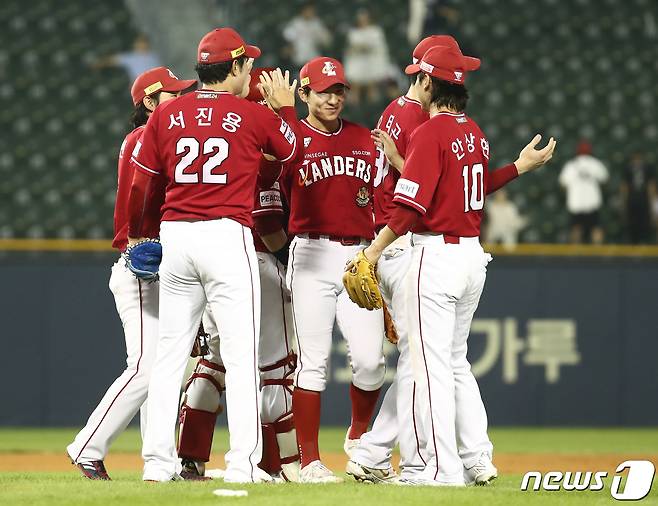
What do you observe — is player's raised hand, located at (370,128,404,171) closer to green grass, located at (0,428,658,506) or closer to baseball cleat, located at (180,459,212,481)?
green grass, located at (0,428,658,506)

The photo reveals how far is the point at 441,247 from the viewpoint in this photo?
223 inches

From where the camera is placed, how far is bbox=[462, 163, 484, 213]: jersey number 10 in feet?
18.7

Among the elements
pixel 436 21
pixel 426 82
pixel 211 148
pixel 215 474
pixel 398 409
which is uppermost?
pixel 436 21

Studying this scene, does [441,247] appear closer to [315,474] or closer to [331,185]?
[331,185]

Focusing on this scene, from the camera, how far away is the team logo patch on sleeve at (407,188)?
18.0 ft

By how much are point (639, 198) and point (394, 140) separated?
25.0 ft

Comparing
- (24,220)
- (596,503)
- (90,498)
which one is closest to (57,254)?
(24,220)

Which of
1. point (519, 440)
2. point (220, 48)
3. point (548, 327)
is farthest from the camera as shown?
point (548, 327)

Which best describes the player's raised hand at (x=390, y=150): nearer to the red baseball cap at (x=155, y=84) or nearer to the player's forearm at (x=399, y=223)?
the player's forearm at (x=399, y=223)

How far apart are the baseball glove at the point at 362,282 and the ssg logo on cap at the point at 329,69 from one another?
40.1 inches

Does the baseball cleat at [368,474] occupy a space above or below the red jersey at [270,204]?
below

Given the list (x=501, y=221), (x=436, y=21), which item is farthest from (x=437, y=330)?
(x=436, y=21)

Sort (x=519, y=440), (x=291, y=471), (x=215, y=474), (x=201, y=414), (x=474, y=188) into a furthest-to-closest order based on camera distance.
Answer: (x=519, y=440) < (x=215, y=474) < (x=201, y=414) < (x=291, y=471) < (x=474, y=188)

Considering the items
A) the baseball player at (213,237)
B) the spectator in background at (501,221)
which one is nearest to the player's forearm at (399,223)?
the baseball player at (213,237)
